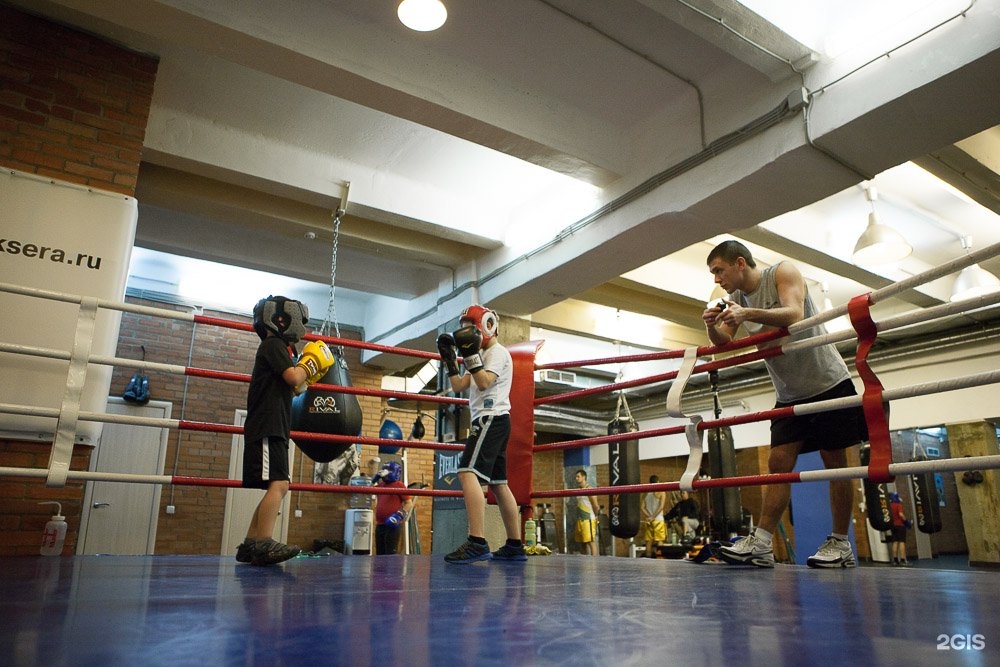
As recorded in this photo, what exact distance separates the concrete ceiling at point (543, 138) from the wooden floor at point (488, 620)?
8.08 ft

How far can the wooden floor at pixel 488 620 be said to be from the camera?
87cm

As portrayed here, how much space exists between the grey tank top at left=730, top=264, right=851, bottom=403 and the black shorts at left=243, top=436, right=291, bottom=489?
6.11 feet

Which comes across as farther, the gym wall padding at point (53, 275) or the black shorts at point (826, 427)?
the gym wall padding at point (53, 275)

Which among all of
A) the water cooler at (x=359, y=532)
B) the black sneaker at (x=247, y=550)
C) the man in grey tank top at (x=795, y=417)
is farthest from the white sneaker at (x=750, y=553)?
the water cooler at (x=359, y=532)

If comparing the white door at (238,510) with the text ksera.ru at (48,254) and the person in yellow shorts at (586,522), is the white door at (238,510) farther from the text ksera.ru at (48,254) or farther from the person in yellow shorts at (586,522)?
the person in yellow shorts at (586,522)

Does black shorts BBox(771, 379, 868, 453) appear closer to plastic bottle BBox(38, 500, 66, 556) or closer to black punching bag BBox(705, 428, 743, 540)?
black punching bag BBox(705, 428, 743, 540)

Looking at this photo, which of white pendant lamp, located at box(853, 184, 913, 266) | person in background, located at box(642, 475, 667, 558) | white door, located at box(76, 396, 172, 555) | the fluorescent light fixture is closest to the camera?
the fluorescent light fixture

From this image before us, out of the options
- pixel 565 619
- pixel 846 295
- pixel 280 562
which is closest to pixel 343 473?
pixel 280 562

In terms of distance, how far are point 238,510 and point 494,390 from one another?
5.42m

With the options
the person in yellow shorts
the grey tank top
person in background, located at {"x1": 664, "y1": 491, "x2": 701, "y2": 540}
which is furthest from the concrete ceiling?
person in background, located at {"x1": 664, "y1": 491, "x2": 701, "y2": 540}

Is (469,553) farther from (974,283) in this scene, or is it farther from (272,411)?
(974,283)

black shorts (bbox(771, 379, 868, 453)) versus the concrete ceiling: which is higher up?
the concrete ceiling

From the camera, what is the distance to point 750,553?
2.49 metres

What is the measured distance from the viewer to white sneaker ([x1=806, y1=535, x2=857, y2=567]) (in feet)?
8.00
